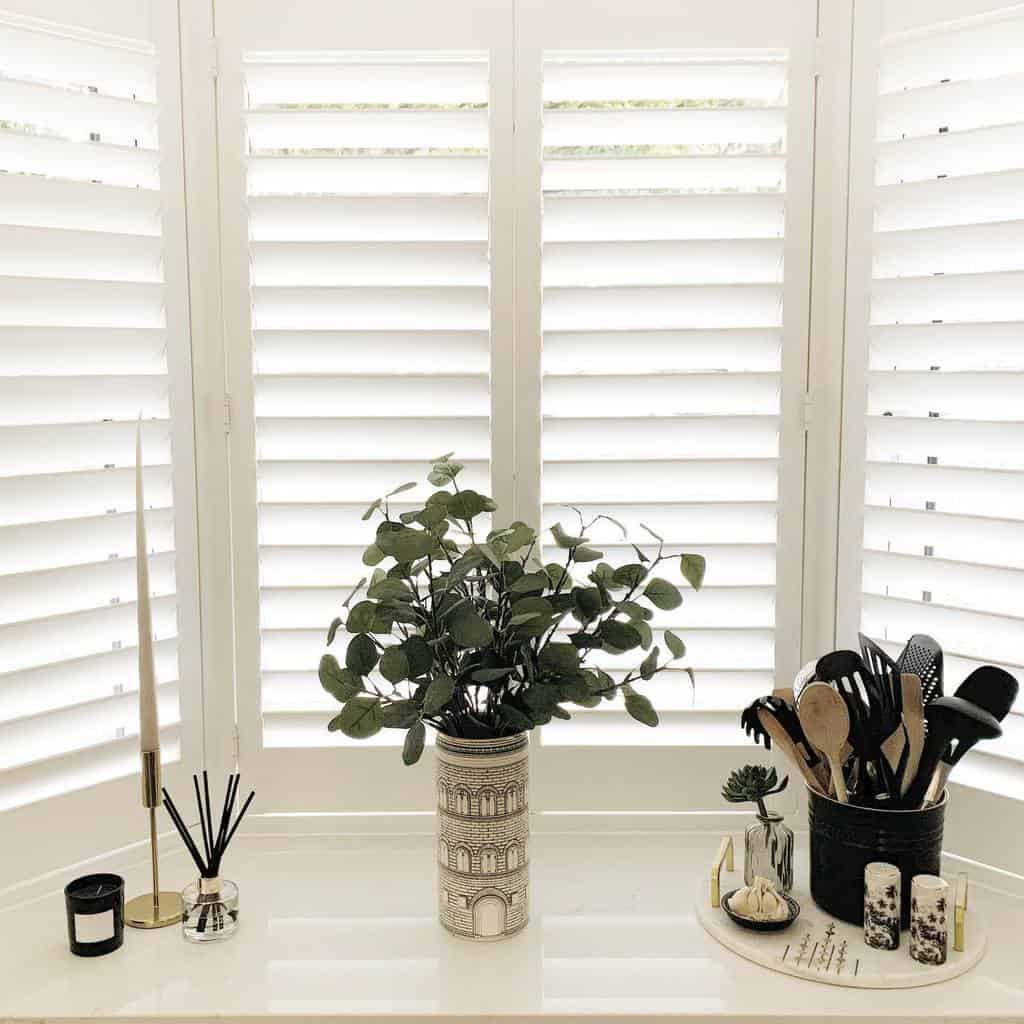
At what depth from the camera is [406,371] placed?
1.52m

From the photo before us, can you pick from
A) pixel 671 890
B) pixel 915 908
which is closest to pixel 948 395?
pixel 915 908

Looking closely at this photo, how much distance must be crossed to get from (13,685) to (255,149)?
786mm

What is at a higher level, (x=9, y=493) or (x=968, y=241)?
(x=968, y=241)

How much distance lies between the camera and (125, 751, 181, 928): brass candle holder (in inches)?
52.0

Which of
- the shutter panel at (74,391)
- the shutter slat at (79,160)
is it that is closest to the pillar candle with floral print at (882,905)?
the shutter panel at (74,391)

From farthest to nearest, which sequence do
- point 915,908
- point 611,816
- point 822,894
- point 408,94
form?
point 611,816 → point 408,94 → point 822,894 → point 915,908

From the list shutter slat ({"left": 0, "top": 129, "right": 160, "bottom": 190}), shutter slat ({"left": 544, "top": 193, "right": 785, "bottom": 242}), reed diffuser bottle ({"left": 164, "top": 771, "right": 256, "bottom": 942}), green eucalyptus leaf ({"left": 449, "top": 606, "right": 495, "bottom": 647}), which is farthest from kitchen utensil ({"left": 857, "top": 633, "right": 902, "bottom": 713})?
shutter slat ({"left": 0, "top": 129, "right": 160, "bottom": 190})

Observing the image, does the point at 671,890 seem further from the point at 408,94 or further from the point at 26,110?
the point at 26,110

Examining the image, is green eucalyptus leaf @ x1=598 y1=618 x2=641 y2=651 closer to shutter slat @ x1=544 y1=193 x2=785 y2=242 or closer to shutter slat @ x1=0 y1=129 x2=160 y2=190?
shutter slat @ x1=544 y1=193 x2=785 y2=242

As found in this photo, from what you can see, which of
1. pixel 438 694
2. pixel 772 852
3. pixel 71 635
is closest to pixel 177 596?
pixel 71 635

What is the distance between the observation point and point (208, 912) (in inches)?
51.9

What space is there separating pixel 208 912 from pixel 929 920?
849mm

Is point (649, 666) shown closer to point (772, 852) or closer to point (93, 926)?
point (772, 852)

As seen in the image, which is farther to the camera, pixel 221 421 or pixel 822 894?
pixel 221 421
